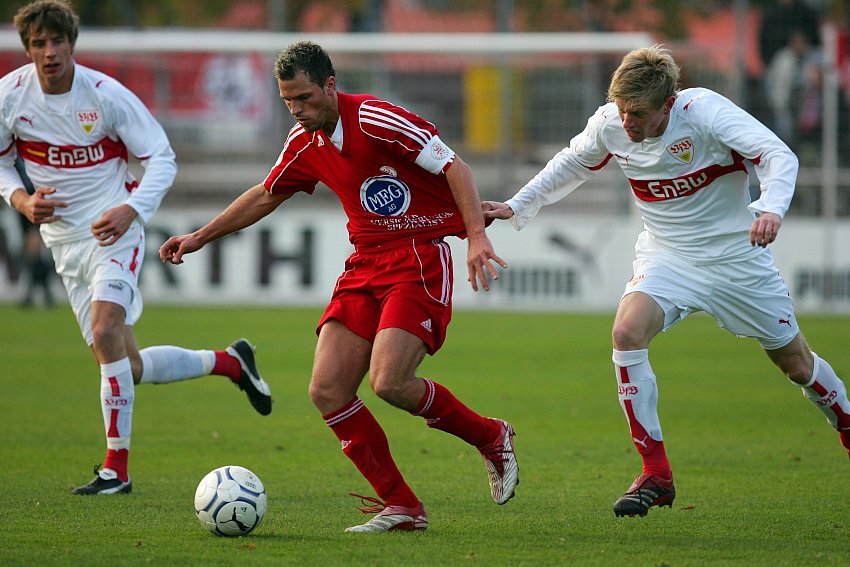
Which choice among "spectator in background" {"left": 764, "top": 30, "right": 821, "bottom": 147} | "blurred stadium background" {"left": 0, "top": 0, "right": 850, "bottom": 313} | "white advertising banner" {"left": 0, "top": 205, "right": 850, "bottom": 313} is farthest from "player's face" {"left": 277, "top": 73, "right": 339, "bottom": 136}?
"spectator in background" {"left": 764, "top": 30, "right": 821, "bottom": 147}

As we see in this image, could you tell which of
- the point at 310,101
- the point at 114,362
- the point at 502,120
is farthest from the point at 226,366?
the point at 502,120

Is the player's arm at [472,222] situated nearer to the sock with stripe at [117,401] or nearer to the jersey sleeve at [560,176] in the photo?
the jersey sleeve at [560,176]

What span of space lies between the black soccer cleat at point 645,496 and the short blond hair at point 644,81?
178 cm

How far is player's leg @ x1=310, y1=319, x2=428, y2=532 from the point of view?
19.5ft

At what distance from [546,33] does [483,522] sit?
16.8 m

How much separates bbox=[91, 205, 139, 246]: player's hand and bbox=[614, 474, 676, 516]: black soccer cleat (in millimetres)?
3124

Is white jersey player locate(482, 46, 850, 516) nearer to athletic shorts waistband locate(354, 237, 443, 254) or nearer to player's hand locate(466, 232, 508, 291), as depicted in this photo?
athletic shorts waistband locate(354, 237, 443, 254)

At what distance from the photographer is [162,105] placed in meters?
21.0

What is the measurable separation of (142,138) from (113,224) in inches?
29.0

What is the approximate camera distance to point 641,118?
19.8ft

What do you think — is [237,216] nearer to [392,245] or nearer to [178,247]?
[178,247]

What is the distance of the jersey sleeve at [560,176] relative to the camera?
6.64 m

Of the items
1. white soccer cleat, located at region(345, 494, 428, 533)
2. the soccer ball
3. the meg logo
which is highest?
the meg logo

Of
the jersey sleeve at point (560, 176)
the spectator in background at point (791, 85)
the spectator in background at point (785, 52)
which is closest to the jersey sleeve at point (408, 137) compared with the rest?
the jersey sleeve at point (560, 176)
